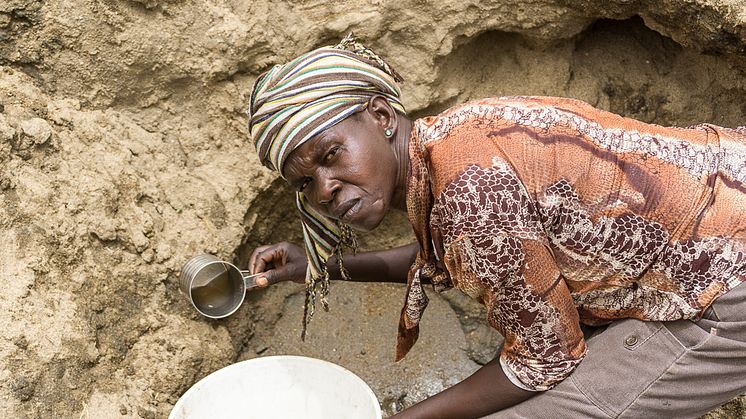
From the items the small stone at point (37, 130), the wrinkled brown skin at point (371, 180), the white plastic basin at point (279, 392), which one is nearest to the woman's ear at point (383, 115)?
the wrinkled brown skin at point (371, 180)

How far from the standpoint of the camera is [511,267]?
4.09ft

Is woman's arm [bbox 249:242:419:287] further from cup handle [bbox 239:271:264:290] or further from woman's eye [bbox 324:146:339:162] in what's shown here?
woman's eye [bbox 324:146:339:162]

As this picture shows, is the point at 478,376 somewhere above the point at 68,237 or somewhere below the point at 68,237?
above

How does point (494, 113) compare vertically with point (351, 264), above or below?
above

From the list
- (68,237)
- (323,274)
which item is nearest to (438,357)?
(323,274)

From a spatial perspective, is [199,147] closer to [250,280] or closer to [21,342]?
[250,280]

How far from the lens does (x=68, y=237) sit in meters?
1.71

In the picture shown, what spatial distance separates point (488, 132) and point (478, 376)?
0.49m

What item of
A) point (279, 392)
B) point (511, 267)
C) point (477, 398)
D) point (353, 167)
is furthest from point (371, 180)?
point (279, 392)

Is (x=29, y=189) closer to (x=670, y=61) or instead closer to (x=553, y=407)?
(x=553, y=407)

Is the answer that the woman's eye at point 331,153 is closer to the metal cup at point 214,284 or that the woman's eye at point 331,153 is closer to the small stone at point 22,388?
the metal cup at point 214,284

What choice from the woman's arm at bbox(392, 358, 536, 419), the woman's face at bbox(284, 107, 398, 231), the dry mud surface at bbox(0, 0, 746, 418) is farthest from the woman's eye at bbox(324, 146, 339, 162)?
the dry mud surface at bbox(0, 0, 746, 418)

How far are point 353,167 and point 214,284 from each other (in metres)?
0.76

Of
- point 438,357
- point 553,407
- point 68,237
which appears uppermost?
Answer: point 553,407
